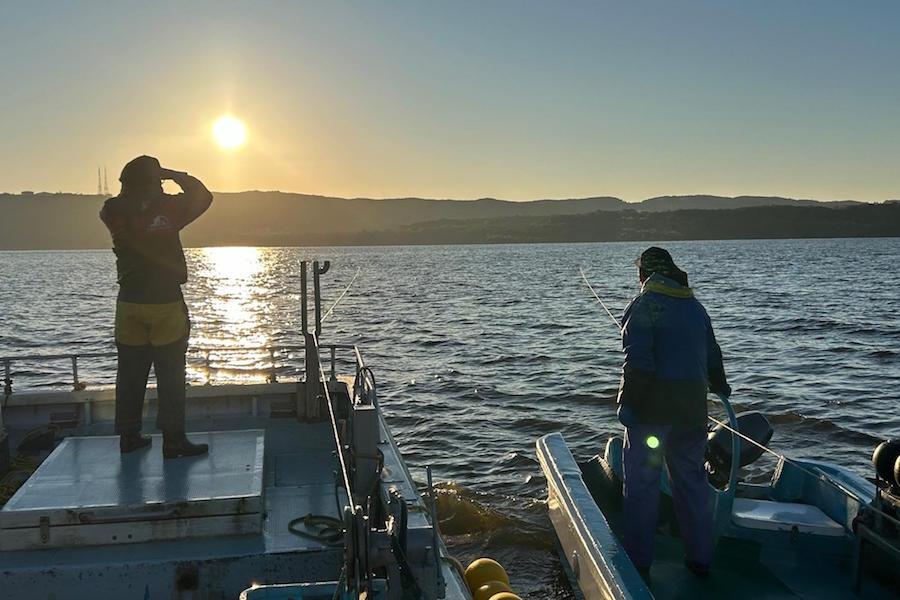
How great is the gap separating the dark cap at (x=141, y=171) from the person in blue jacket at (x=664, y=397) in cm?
351

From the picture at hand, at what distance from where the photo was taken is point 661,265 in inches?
211

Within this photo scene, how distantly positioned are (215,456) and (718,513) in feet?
12.6

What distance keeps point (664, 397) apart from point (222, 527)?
3.06 meters

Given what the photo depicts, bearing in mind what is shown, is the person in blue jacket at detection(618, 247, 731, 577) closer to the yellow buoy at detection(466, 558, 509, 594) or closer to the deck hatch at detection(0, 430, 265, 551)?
the yellow buoy at detection(466, 558, 509, 594)

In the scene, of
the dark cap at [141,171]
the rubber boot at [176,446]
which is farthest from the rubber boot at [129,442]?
the dark cap at [141,171]

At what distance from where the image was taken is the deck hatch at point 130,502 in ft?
16.8

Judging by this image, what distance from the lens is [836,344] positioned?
1021 inches

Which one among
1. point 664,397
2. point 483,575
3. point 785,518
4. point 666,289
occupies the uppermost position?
point 666,289

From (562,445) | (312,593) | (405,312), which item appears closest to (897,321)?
(405,312)

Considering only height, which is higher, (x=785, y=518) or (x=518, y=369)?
(x=785, y=518)

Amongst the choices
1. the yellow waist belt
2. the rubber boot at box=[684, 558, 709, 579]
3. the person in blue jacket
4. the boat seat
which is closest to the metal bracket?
the yellow waist belt

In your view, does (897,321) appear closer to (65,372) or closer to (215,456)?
(65,372)

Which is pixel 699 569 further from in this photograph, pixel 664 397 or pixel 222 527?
pixel 222 527

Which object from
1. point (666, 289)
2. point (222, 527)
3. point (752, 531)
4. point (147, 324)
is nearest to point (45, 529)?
point (222, 527)
